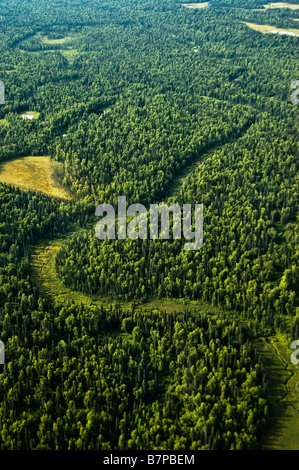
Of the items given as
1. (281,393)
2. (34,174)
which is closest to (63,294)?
(281,393)

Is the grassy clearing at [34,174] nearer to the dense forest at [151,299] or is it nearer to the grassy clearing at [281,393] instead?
the dense forest at [151,299]

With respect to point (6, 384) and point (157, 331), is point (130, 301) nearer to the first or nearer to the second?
point (157, 331)

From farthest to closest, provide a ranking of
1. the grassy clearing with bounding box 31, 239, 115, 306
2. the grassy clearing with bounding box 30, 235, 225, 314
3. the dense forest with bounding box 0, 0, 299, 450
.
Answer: the grassy clearing with bounding box 31, 239, 115, 306
the grassy clearing with bounding box 30, 235, 225, 314
the dense forest with bounding box 0, 0, 299, 450

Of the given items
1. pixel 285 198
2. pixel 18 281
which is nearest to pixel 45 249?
pixel 18 281

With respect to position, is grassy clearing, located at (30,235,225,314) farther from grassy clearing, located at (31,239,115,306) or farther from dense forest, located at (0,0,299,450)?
dense forest, located at (0,0,299,450)

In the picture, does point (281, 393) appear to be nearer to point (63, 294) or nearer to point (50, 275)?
point (63, 294)

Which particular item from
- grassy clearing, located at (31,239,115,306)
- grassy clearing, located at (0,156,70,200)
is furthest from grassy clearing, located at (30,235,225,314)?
grassy clearing, located at (0,156,70,200)
